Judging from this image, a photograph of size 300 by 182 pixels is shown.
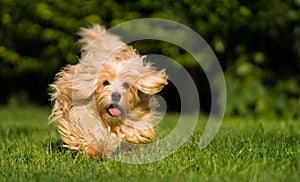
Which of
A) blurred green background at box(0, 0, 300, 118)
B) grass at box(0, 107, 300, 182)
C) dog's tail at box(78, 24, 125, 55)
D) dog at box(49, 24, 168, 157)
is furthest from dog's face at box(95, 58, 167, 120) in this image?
blurred green background at box(0, 0, 300, 118)

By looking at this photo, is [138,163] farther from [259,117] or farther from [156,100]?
[259,117]

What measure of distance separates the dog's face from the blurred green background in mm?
3036

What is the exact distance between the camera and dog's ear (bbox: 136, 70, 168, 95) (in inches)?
190

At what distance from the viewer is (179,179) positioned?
12.0 feet

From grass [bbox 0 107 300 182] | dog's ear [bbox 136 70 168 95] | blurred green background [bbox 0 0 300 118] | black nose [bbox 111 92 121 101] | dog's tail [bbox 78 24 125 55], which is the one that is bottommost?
grass [bbox 0 107 300 182]

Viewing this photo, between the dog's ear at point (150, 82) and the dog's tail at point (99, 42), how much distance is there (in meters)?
0.31

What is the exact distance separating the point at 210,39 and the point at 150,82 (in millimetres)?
4659

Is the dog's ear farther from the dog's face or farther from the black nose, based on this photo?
the black nose

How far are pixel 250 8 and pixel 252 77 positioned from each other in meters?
1.46

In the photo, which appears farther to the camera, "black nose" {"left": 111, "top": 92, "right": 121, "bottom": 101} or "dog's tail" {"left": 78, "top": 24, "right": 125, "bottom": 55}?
"dog's tail" {"left": 78, "top": 24, "right": 125, "bottom": 55}

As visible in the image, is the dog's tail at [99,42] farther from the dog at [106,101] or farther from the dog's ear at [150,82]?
the dog's ear at [150,82]

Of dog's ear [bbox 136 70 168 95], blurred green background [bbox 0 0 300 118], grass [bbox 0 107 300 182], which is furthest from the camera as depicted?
blurred green background [bbox 0 0 300 118]

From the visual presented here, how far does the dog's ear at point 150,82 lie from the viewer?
4836mm

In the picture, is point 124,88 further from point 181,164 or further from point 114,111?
point 181,164
